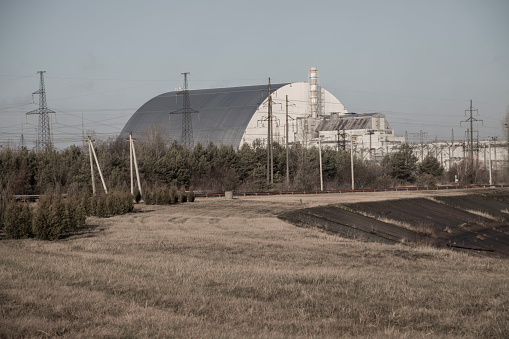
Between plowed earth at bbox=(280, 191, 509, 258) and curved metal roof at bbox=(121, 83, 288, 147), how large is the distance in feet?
238

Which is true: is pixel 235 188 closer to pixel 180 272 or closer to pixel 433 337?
pixel 180 272

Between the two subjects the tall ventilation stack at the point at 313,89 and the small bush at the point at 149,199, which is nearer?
the small bush at the point at 149,199

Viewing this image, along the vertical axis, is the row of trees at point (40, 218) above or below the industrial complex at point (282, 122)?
below

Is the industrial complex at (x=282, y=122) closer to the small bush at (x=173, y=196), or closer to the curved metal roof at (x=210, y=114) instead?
the curved metal roof at (x=210, y=114)

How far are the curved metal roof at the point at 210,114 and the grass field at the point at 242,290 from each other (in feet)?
315

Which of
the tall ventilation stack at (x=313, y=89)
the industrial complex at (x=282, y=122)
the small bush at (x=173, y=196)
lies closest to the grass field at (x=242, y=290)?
the small bush at (x=173, y=196)

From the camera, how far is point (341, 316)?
1036 cm

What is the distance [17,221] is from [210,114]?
337 ft

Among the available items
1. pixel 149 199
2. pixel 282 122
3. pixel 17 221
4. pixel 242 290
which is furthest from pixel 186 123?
pixel 242 290

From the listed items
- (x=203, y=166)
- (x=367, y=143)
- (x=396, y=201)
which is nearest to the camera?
(x=396, y=201)

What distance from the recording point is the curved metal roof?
119 meters

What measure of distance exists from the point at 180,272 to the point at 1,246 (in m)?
9.14

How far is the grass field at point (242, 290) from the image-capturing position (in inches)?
374

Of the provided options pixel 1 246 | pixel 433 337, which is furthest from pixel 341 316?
pixel 1 246
